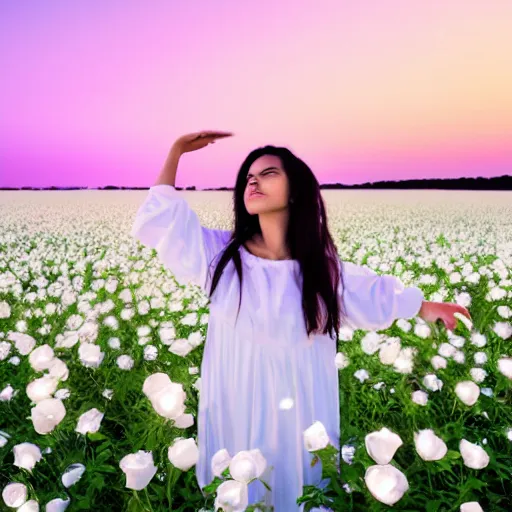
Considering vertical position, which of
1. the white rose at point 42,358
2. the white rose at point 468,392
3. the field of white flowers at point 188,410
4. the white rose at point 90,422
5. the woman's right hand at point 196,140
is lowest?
the field of white flowers at point 188,410

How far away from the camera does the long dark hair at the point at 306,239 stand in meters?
2.06

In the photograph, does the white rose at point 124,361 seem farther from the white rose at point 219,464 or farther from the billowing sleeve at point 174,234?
the white rose at point 219,464

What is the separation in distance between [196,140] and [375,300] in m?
0.98

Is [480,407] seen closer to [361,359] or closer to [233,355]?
[361,359]

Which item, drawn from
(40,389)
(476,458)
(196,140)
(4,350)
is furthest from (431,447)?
(4,350)

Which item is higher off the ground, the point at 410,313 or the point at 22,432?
the point at 410,313

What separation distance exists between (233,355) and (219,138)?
898 mm

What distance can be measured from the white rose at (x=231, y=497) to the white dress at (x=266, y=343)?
75cm

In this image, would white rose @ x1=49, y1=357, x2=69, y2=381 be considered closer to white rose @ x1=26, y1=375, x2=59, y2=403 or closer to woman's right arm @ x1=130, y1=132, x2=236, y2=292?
white rose @ x1=26, y1=375, x2=59, y2=403

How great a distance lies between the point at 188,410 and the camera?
9.75 ft

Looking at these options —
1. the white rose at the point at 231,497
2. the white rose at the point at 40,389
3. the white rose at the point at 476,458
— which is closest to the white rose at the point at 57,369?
the white rose at the point at 40,389

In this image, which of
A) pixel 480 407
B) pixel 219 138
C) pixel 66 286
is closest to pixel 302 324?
pixel 219 138

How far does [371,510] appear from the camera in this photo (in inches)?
57.1

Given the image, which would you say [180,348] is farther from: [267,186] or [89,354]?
[267,186]
